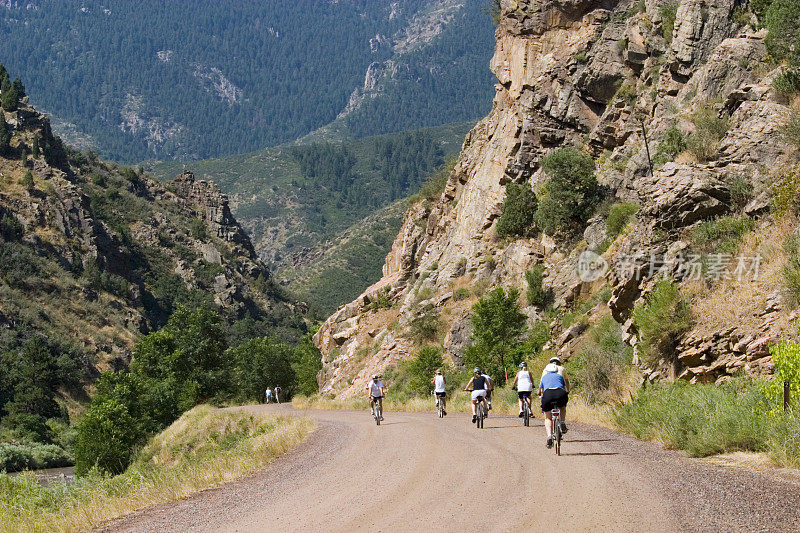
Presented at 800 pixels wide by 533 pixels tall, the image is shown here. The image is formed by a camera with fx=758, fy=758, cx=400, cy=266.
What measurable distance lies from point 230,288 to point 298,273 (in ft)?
144

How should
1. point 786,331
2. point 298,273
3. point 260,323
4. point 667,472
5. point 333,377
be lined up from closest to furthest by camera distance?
point 667,472 < point 786,331 < point 333,377 < point 260,323 < point 298,273

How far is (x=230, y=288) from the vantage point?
135875 mm

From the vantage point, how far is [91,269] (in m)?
105

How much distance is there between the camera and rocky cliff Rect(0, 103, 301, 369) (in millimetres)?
94750

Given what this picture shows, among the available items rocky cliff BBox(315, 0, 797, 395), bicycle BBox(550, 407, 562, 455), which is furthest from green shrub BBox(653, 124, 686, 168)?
bicycle BBox(550, 407, 562, 455)

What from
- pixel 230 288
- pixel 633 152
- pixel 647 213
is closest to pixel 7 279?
pixel 230 288

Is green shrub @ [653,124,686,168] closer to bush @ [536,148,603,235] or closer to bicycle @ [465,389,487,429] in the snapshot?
bush @ [536,148,603,235]

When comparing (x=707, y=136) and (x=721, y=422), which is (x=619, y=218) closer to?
(x=707, y=136)

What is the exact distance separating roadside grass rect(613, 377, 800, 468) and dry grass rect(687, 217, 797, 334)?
6.41 feet

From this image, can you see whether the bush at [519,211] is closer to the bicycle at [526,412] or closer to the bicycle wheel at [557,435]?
the bicycle at [526,412]

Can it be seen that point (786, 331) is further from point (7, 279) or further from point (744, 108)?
point (7, 279)

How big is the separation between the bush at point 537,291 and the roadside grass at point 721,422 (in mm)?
22691

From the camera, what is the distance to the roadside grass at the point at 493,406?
68.2 feet

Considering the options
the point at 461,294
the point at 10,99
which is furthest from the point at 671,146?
the point at 10,99
